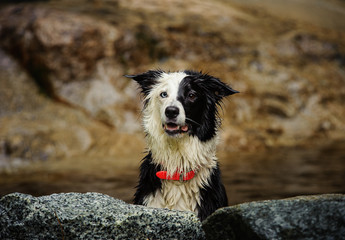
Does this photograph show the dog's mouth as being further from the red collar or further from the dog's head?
the red collar

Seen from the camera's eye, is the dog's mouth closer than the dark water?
Yes

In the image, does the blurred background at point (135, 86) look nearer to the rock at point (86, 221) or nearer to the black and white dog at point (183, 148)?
the black and white dog at point (183, 148)

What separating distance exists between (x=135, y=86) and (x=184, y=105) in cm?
858

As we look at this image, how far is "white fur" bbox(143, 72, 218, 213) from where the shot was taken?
395 centimetres

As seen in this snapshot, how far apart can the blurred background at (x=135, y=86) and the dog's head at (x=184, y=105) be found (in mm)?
4369

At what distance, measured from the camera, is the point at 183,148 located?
13.4 feet

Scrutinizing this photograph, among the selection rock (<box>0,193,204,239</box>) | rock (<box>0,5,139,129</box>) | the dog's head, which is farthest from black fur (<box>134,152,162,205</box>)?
rock (<box>0,5,139,129</box>)

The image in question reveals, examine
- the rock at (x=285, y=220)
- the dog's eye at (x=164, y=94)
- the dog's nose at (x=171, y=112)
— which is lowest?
the rock at (x=285, y=220)

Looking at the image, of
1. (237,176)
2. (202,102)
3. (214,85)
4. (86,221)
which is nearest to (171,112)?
(202,102)

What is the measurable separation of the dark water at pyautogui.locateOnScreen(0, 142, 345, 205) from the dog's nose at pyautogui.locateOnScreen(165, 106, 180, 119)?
3536 millimetres

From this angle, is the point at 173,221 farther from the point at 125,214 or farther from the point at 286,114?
the point at 286,114

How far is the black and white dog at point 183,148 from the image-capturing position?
155 inches

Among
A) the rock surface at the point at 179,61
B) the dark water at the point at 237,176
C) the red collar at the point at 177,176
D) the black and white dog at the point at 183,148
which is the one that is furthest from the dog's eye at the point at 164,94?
the rock surface at the point at 179,61

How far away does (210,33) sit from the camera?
14.3 meters
